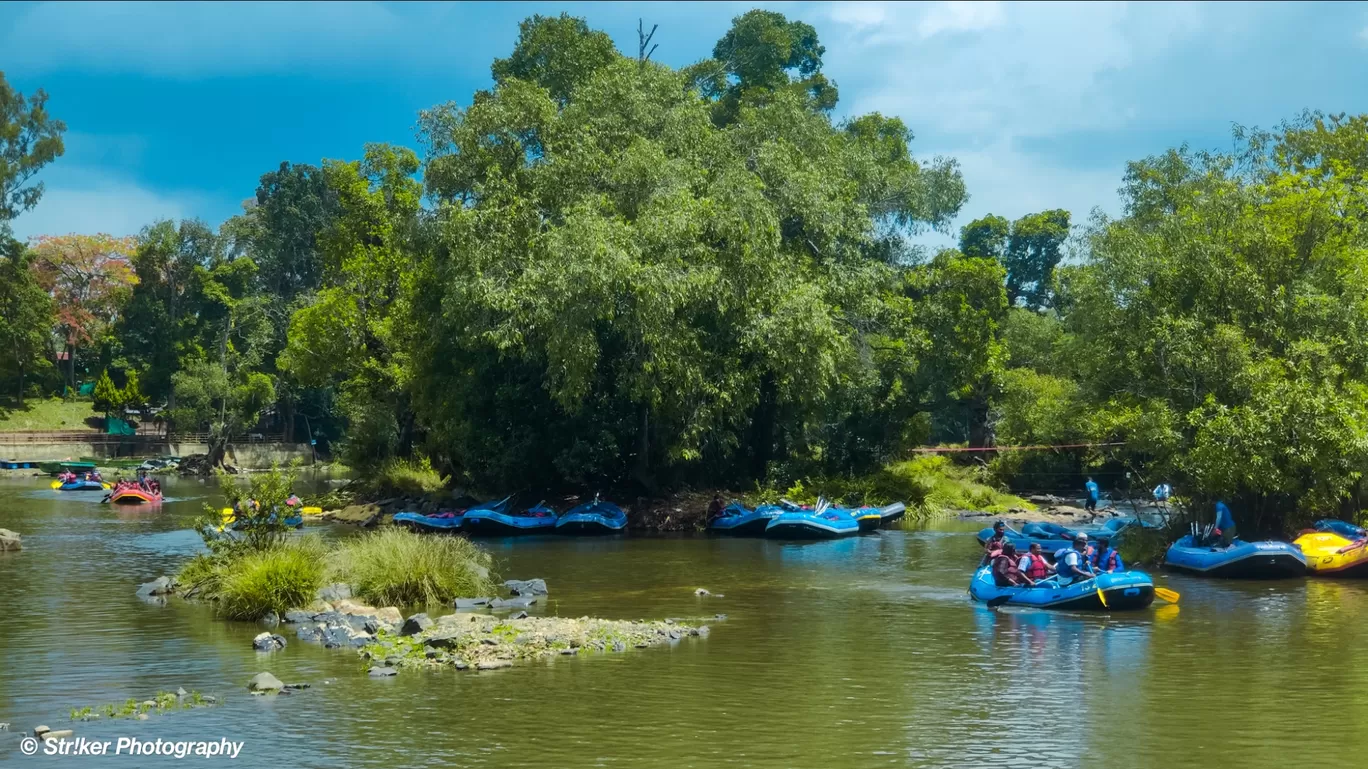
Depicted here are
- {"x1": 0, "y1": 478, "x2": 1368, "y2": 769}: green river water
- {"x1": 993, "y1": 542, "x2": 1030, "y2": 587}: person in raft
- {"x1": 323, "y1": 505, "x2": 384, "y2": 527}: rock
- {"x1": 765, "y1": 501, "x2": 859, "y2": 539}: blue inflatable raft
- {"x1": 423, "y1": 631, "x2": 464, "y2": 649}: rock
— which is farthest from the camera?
{"x1": 323, "y1": 505, "x2": 384, "y2": 527}: rock

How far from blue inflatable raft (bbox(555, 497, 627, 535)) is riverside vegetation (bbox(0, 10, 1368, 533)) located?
2560 millimetres

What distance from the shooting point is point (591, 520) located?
34.8 m

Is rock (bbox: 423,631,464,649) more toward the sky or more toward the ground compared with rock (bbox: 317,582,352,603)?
more toward the ground

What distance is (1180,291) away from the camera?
2827 cm

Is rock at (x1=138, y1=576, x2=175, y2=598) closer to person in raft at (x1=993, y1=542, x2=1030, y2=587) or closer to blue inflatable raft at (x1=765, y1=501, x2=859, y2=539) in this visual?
person in raft at (x1=993, y1=542, x2=1030, y2=587)

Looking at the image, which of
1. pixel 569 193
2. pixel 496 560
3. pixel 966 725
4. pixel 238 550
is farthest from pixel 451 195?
pixel 966 725

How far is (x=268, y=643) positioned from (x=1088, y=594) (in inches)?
502

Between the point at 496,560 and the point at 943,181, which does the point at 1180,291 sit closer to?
the point at 496,560

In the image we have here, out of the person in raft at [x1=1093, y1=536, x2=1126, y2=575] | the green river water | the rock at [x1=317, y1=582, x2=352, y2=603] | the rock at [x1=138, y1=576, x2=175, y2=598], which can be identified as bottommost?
the green river water

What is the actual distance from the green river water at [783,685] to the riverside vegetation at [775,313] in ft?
17.1

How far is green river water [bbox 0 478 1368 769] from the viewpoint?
468 inches

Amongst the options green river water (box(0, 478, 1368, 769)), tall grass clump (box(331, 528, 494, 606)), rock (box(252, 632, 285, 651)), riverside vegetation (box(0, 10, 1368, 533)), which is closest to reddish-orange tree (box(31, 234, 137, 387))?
riverside vegetation (box(0, 10, 1368, 533))

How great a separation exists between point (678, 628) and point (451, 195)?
24.5 meters

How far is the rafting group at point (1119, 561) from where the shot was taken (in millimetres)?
20344
